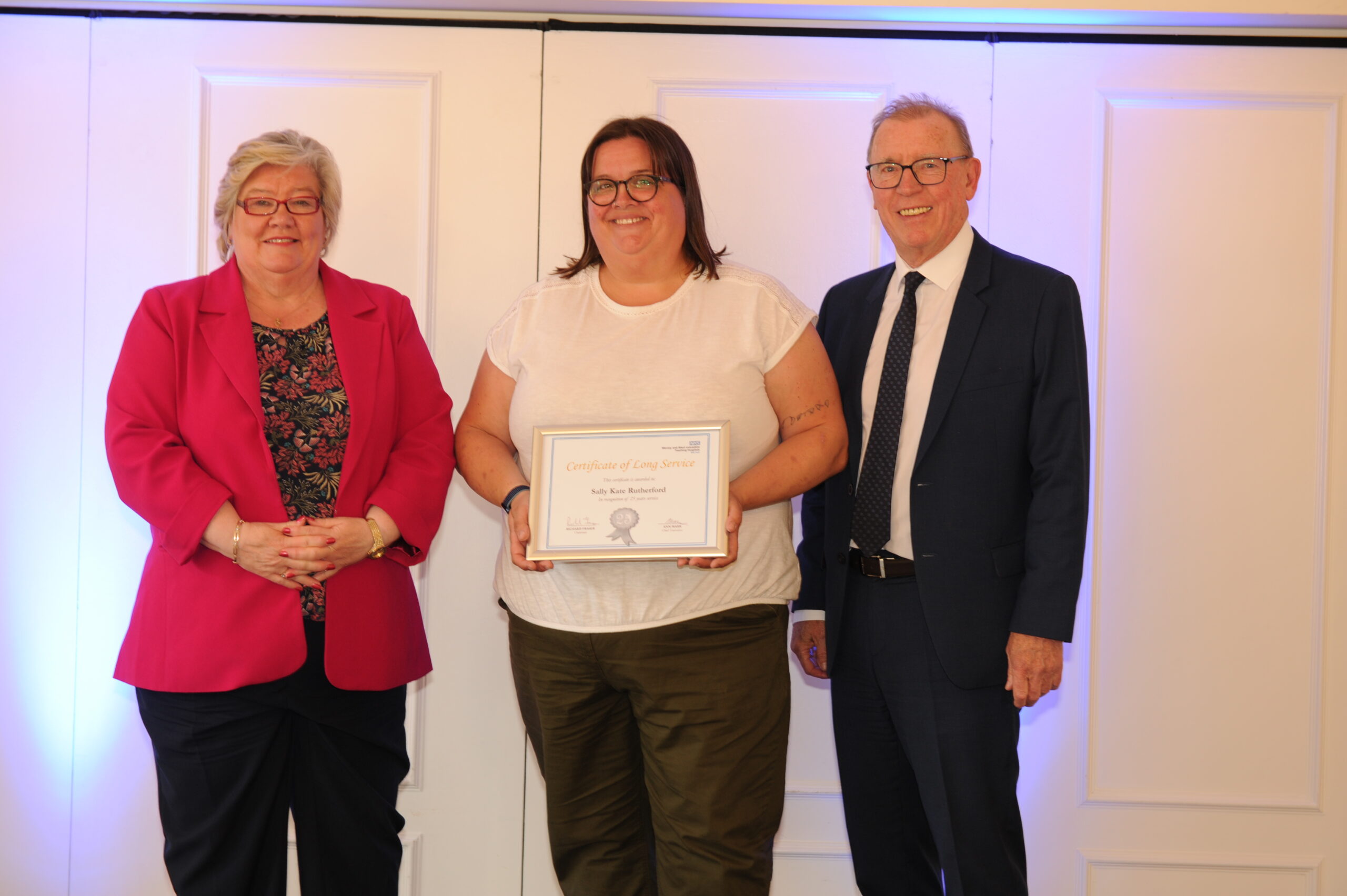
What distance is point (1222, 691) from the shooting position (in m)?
2.67

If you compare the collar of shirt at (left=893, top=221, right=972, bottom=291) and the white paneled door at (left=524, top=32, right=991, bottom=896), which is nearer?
the collar of shirt at (left=893, top=221, right=972, bottom=291)

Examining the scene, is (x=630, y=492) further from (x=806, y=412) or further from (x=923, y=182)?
(x=923, y=182)

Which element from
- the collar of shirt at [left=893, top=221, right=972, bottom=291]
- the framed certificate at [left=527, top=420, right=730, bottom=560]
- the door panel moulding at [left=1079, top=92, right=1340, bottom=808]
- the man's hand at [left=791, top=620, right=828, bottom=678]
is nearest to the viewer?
the framed certificate at [left=527, top=420, right=730, bottom=560]

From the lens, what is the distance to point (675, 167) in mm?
1956

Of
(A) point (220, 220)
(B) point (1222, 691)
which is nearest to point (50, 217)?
(A) point (220, 220)

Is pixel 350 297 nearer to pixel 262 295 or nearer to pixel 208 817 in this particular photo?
pixel 262 295

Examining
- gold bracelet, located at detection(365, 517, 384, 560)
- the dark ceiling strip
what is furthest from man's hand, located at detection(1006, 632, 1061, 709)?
the dark ceiling strip

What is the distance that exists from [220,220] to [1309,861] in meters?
3.06

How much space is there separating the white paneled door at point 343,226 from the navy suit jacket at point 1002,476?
4.20 ft

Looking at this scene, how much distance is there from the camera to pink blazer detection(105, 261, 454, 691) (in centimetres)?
180

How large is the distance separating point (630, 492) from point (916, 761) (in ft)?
2.53

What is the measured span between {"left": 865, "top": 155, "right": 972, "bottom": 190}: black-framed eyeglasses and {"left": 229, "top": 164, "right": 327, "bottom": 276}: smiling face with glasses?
113 centimetres

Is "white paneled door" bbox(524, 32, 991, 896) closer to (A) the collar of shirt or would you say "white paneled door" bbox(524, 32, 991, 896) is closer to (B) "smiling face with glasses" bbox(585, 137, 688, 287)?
(A) the collar of shirt

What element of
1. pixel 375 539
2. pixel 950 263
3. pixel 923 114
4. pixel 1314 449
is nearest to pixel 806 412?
pixel 950 263
